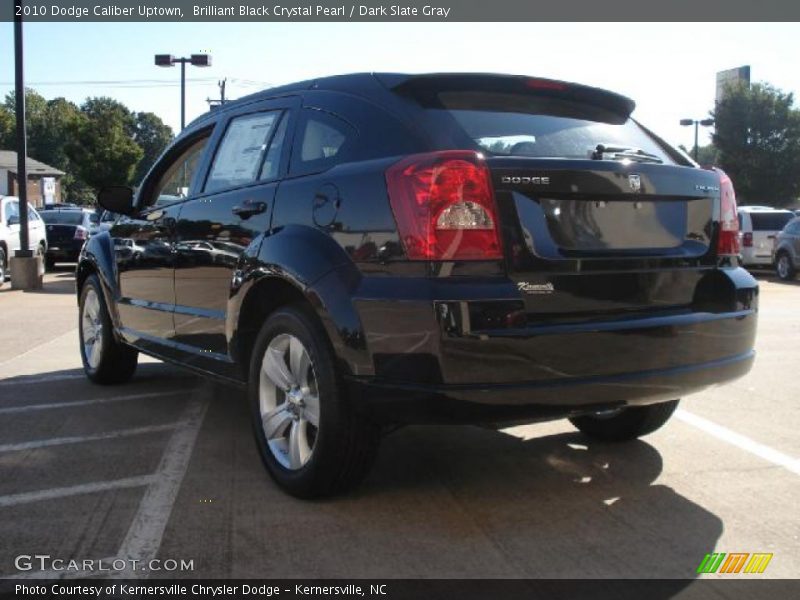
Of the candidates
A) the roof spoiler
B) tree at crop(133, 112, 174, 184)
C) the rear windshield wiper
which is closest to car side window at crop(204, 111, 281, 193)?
the roof spoiler

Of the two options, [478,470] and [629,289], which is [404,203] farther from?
[478,470]

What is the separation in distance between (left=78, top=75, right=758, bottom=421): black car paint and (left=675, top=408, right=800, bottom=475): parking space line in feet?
2.73

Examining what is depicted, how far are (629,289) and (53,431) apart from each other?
3.45 meters

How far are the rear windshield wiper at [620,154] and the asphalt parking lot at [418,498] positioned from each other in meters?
1.50

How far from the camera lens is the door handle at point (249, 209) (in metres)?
4.04

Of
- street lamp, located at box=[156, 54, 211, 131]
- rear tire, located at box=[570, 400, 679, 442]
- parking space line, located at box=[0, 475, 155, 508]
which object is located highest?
street lamp, located at box=[156, 54, 211, 131]

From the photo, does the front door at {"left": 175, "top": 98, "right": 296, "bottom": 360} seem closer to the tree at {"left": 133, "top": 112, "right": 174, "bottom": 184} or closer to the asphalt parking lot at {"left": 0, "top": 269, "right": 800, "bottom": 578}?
the asphalt parking lot at {"left": 0, "top": 269, "right": 800, "bottom": 578}

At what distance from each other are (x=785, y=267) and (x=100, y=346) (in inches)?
614

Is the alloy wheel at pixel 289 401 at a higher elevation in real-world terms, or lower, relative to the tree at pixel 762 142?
lower

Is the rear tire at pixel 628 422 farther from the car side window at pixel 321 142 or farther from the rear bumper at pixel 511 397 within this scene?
the car side window at pixel 321 142

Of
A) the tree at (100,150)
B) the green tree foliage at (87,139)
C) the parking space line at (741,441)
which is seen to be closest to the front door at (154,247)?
the parking space line at (741,441)

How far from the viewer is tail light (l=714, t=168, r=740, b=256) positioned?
3820 millimetres

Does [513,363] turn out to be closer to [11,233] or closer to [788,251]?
[11,233]

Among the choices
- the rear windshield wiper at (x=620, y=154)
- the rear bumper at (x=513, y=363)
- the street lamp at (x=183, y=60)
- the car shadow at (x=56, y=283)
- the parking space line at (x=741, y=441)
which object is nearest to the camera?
the rear bumper at (x=513, y=363)
